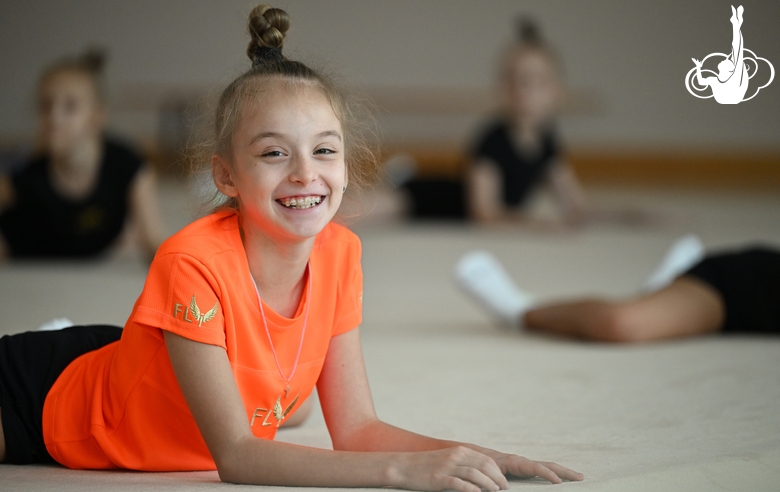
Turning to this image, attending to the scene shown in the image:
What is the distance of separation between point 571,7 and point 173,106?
310 cm

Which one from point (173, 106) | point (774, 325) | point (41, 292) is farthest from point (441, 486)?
point (173, 106)

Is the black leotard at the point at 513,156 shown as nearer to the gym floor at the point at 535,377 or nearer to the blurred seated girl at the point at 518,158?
the blurred seated girl at the point at 518,158

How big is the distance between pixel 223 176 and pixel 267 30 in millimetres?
188

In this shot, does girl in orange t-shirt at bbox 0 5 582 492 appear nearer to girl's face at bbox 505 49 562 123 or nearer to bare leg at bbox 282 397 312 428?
bare leg at bbox 282 397 312 428

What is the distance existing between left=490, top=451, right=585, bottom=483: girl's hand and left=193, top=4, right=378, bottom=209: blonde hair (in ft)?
1.40

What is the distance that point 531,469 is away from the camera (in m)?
0.98

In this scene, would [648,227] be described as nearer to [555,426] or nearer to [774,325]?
[774,325]

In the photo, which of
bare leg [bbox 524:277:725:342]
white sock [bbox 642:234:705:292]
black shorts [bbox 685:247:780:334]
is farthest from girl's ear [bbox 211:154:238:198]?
white sock [bbox 642:234:705:292]

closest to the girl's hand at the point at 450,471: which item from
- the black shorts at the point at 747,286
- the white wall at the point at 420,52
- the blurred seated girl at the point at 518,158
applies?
the black shorts at the point at 747,286

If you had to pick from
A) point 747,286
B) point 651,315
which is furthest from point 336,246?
point 747,286

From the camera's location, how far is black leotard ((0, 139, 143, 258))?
2.83 meters

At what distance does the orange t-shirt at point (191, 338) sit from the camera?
99 centimetres

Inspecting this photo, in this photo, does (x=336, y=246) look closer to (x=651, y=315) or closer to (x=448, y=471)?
(x=448, y=471)

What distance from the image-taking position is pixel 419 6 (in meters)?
6.82
